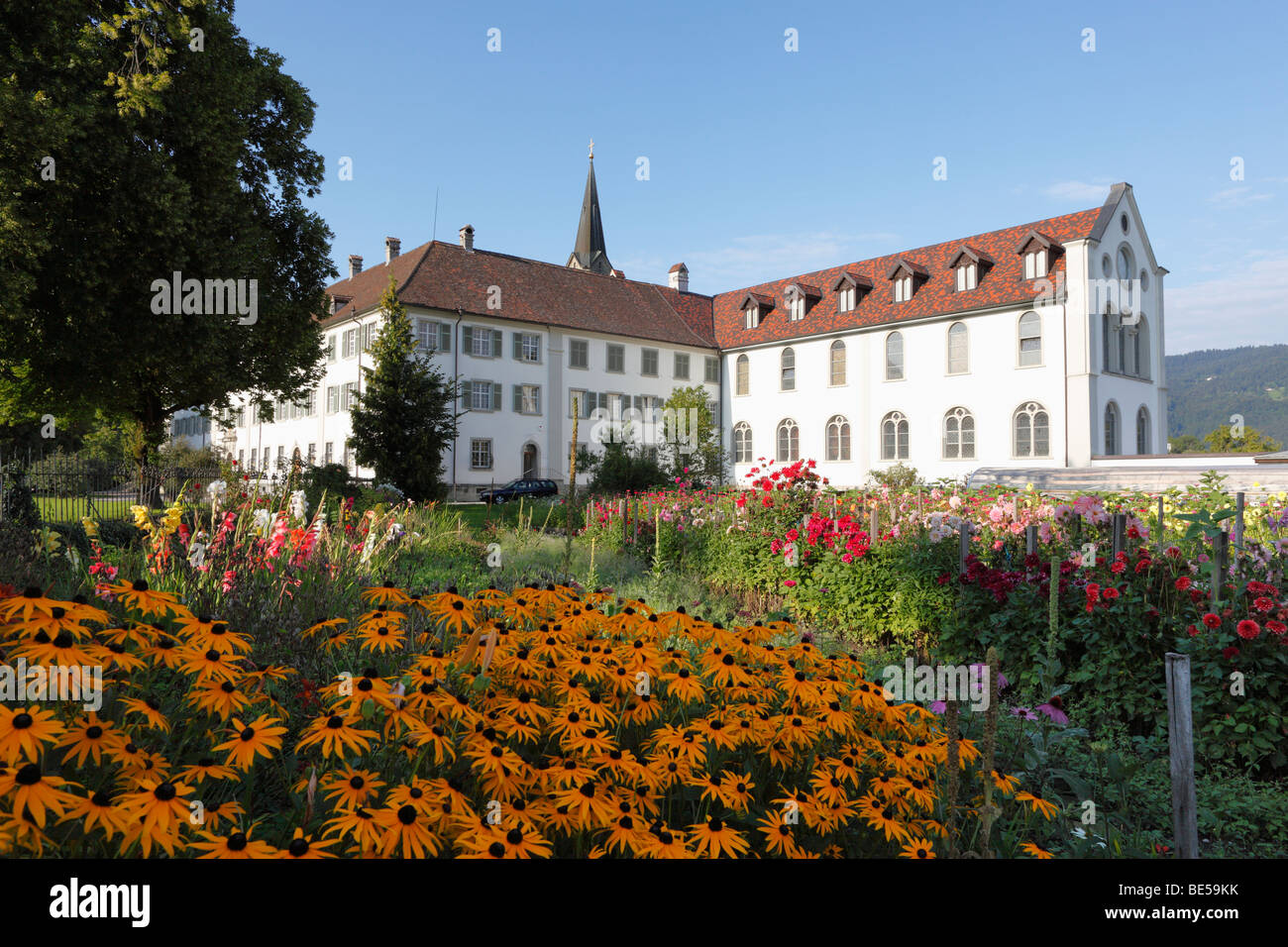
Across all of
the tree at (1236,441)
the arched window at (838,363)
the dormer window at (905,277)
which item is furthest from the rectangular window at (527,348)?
the tree at (1236,441)

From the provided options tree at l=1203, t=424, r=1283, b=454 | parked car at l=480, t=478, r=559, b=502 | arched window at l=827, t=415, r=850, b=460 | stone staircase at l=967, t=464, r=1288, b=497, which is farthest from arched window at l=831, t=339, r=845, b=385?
tree at l=1203, t=424, r=1283, b=454

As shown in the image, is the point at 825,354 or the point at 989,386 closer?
the point at 989,386

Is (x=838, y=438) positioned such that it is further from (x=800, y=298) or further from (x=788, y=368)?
(x=800, y=298)

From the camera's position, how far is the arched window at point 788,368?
39.6 meters

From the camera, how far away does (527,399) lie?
3728cm

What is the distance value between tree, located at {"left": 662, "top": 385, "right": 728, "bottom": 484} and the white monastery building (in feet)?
20.7

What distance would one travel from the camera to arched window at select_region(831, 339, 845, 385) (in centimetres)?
3766

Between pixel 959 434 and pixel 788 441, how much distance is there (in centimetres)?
888

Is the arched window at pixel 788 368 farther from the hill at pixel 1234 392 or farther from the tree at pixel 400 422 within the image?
the hill at pixel 1234 392

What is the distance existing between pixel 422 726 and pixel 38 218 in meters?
18.8

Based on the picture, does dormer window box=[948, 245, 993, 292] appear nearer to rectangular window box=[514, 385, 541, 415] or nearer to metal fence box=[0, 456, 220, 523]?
rectangular window box=[514, 385, 541, 415]

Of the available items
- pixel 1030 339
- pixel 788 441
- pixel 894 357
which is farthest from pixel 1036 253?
pixel 788 441

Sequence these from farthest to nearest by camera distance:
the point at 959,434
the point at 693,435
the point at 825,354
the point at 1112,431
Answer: the point at 825,354 → the point at 959,434 → the point at 693,435 → the point at 1112,431
